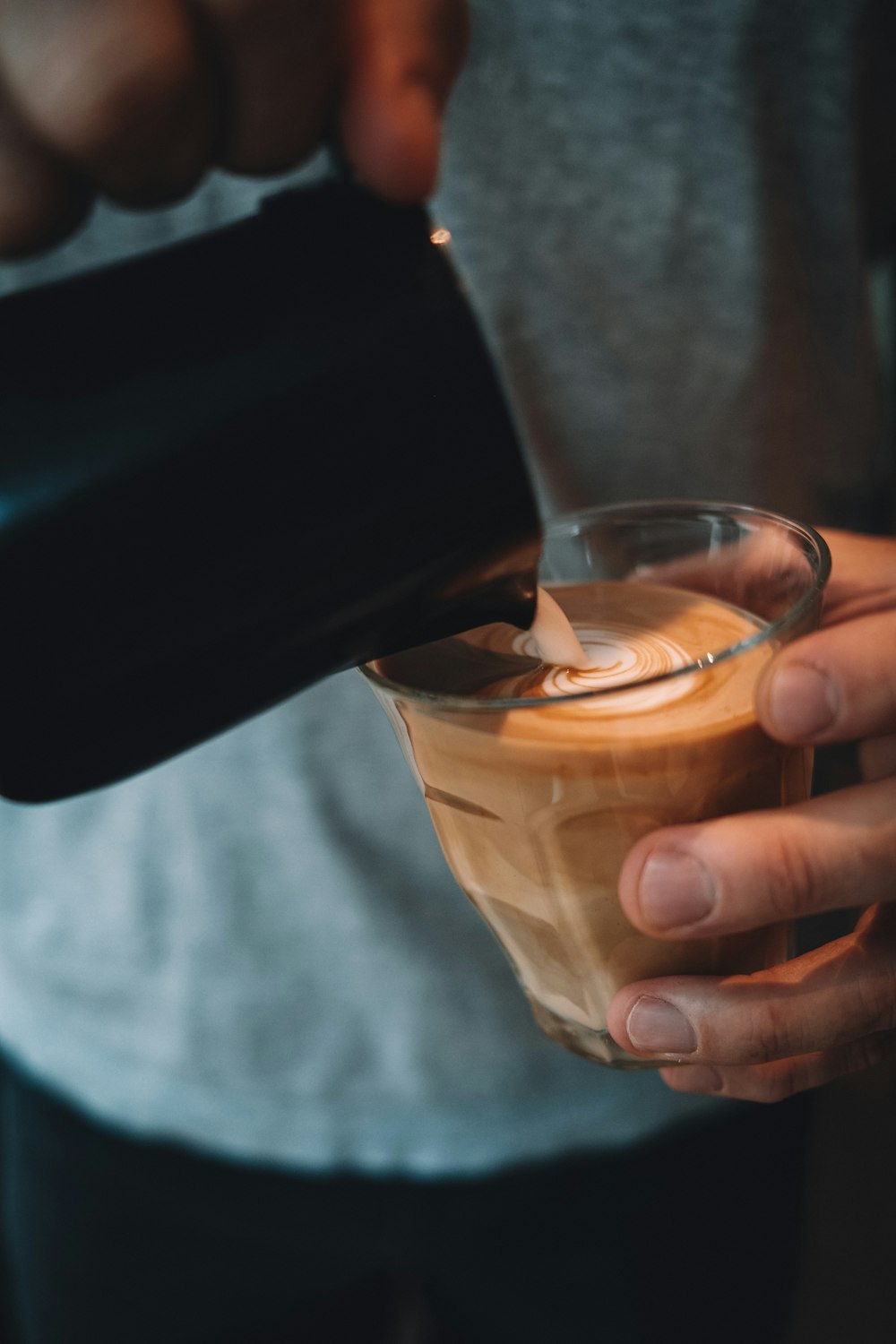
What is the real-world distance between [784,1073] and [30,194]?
59 cm

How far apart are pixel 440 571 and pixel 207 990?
590 mm

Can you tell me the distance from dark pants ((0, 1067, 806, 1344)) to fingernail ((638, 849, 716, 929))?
1.85ft

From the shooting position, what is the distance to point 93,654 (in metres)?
0.45

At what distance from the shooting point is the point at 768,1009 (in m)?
0.55

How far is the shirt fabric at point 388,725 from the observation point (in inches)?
32.2

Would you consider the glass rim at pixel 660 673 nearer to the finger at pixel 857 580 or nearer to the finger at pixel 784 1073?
the finger at pixel 857 580

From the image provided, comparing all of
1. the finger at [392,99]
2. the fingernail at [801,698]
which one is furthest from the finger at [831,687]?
the finger at [392,99]

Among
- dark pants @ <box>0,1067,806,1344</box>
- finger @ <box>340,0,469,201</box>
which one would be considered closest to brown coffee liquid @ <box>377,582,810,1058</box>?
finger @ <box>340,0,469,201</box>

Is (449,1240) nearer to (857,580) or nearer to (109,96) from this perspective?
(857,580)

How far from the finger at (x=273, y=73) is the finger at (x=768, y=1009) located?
457 mm

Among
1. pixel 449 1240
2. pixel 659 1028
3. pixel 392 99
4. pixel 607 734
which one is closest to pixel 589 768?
pixel 607 734

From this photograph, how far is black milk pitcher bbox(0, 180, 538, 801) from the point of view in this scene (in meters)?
0.44

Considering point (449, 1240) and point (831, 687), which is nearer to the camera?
point (831, 687)

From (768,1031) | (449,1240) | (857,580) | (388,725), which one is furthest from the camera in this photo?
(449,1240)
